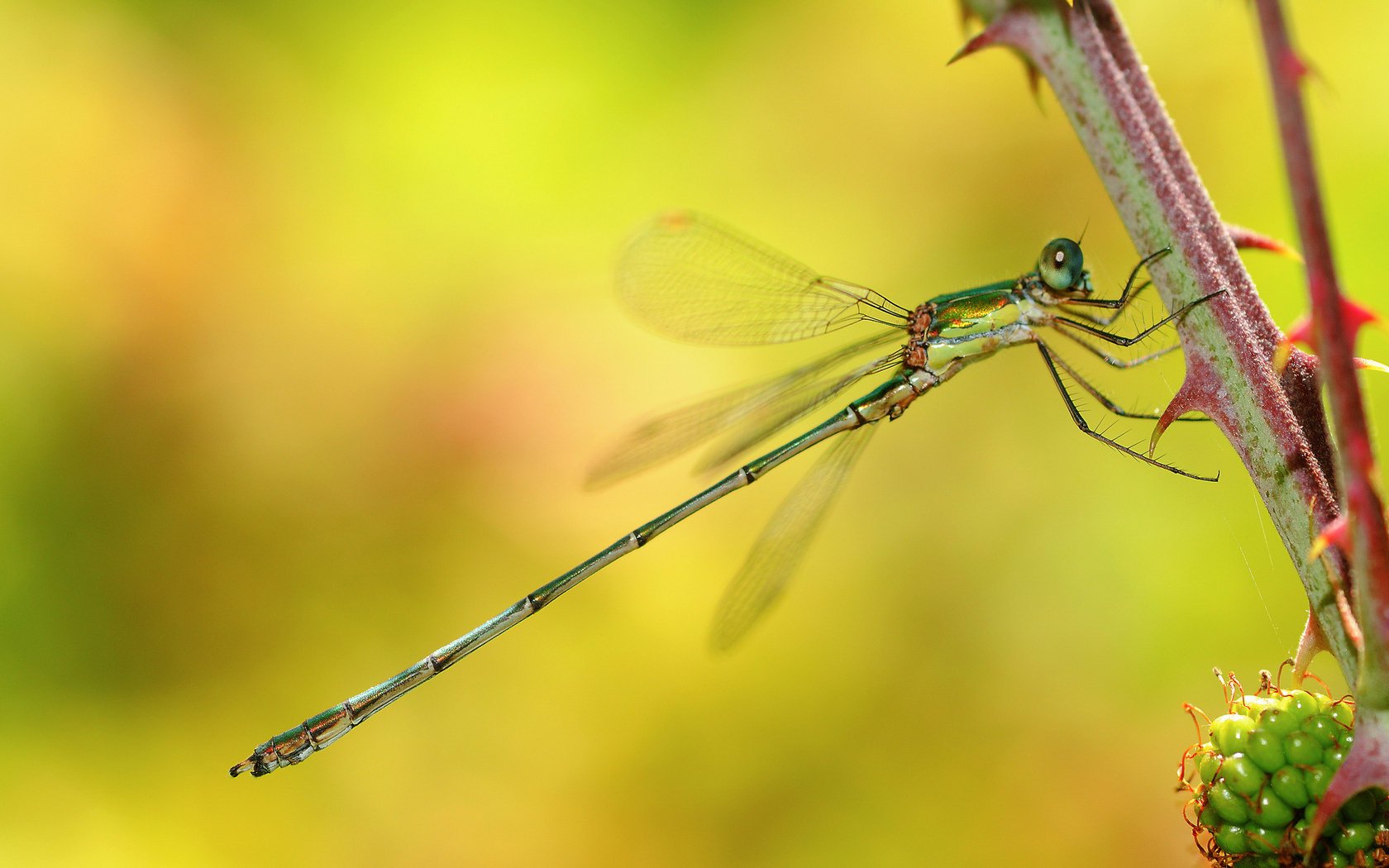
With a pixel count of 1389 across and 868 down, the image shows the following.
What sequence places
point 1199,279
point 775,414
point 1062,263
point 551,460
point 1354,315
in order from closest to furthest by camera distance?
1. point 1354,315
2. point 1199,279
3. point 1062,263
4. point 775,414
5. point 551,460

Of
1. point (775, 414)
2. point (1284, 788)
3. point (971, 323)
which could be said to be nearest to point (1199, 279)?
point (1284, 788)

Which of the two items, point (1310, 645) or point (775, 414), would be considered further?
point (775, 414)

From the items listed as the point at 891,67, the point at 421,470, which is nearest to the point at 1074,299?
the point at 891,67

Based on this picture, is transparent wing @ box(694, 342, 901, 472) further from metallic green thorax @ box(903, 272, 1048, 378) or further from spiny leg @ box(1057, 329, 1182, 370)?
spiny leg @ box(1057, 329, 1182, 370)

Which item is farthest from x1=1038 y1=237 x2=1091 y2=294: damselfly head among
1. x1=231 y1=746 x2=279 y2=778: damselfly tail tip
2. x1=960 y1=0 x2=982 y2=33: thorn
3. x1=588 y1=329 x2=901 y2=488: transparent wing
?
x1=231 y1=746 x2=279 y2=778: damselfly tail tip

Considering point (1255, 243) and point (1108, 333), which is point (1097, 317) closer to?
point (1108, 333)

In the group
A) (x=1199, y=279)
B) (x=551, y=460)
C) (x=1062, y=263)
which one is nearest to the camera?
(x=1199, y=279)

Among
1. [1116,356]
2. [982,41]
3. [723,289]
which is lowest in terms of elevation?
[1116,356]
